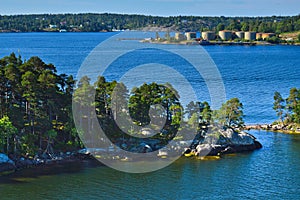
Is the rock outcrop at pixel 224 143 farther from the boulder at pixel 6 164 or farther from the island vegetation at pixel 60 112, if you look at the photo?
the boulder at pixel 6 164

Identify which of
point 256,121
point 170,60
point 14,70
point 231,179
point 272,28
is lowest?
point 231,179

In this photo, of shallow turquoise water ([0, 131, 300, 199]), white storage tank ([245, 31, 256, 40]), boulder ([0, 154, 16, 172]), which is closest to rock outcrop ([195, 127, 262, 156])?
shallow turquoise water ([0, 131, 300, 199])

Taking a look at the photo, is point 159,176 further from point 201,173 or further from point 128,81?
point 128,81

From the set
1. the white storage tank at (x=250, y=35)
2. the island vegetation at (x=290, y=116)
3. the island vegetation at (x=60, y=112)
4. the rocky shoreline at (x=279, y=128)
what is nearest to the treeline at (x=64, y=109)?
the island vegetation at (x=60, y=112)

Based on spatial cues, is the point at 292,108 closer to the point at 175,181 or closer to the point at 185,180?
the point at 185,180

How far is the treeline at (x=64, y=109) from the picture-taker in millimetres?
33594

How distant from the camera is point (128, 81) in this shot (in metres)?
63.9

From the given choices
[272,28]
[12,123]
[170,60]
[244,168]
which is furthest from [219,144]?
[272,28]

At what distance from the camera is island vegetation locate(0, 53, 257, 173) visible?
109ft

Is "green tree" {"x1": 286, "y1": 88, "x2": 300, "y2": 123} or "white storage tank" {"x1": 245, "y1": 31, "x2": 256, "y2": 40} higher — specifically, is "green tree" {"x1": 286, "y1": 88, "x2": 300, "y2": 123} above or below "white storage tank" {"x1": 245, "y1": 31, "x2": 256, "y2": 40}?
below

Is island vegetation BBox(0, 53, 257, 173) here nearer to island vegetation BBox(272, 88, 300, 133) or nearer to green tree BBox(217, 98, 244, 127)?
green tree BBox(217, 98, 244, 127)

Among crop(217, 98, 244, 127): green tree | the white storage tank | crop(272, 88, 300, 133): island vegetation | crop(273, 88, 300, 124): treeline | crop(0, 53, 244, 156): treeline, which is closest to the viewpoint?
crop(0, 53, 244, 156): treeline

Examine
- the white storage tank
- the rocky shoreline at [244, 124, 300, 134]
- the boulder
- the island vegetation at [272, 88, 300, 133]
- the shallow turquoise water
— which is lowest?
the shallow turquoise water

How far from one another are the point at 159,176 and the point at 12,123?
10681 millimetres
